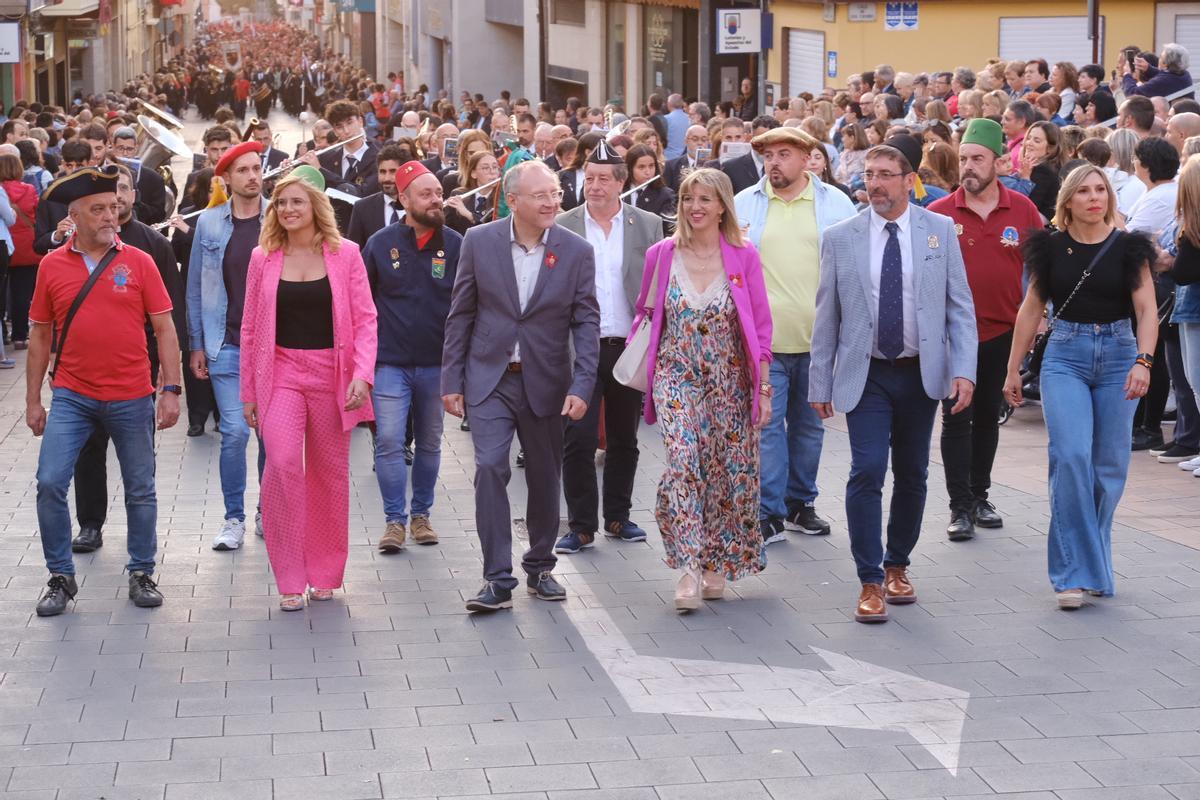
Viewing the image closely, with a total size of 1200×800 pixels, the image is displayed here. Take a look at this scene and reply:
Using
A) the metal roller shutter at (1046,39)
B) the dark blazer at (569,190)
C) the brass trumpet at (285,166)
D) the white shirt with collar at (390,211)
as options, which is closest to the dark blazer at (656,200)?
the dark blazer at (569,190)

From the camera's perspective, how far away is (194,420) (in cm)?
1232

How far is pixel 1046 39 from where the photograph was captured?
91.8 feet

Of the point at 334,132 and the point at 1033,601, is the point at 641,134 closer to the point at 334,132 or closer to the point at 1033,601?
the point at 334,132

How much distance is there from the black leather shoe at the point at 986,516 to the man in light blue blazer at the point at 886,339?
1562 mm

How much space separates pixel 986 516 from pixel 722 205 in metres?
2.51

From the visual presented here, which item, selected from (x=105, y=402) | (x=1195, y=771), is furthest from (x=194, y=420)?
(x=1195, y=771)

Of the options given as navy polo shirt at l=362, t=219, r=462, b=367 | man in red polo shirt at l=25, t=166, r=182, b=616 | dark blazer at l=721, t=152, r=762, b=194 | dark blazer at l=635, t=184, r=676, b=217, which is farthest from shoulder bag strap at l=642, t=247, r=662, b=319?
dark blazer at l=721, t=152, r=762, b=194

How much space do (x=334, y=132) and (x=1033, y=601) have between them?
1065 cm

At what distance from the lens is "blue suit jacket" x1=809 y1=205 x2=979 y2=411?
765 centimetres

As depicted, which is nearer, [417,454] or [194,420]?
[417,454]

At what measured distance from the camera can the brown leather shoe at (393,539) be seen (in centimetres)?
891

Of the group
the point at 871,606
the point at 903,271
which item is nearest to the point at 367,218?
A: the point at 903,271

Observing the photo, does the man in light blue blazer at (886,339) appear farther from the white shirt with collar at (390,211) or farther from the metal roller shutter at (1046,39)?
the metal roller shutter at (1046,39)

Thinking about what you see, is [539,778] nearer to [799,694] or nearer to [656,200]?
[799,694]
